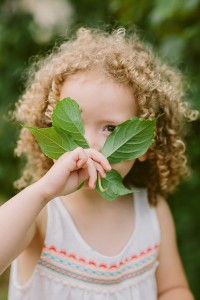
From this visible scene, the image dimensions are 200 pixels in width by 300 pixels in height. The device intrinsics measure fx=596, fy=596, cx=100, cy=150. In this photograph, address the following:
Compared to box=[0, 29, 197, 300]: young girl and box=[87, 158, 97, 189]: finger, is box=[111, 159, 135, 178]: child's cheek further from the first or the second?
box=[87, 158, 97, 189]: finger

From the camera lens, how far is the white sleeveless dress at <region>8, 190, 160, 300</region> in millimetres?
1981

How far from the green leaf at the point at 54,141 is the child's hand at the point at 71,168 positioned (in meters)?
0.03

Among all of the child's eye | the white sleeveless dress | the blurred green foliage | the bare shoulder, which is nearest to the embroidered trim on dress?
the white sleeveless dress

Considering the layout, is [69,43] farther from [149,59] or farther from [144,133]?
[144,133]

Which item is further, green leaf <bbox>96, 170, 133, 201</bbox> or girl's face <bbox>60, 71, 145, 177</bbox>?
girl's face <bbox>60, 71, 145, 177</bbox>

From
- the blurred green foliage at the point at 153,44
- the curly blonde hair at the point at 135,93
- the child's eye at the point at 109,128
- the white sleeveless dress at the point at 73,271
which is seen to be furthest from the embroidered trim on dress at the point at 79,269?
the blurred green foliage at the point at 153,44

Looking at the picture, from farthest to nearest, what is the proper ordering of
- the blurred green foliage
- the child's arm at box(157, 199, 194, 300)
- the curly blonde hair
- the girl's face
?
the blurred green foliage → the child's arm at box(157, 199, 194, 300) → the curly blonde hair → the girl's face

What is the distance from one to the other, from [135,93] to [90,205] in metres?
0.43

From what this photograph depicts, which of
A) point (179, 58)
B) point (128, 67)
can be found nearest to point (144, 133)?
point (128, 67)

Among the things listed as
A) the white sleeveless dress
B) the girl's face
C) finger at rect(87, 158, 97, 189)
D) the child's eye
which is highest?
the girl's face

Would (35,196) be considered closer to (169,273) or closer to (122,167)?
(122,167)

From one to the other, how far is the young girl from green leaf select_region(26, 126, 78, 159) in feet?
0.13

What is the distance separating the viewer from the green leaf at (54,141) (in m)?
1.61

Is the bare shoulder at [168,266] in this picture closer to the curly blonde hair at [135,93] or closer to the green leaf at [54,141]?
the curly blonde hair at [135,93]
